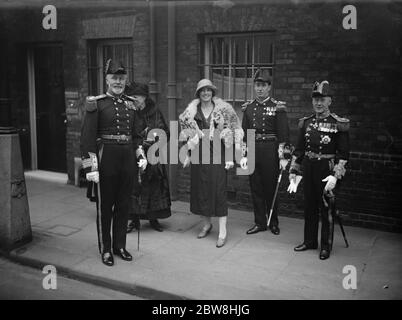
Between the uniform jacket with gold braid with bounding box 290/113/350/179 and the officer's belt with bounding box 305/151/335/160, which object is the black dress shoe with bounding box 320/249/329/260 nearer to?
the uniform jacket with gold braid with bounding box 290/113/350/179

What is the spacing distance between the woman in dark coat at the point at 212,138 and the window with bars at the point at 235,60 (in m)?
1.51

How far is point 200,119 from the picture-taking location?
610 centimetres

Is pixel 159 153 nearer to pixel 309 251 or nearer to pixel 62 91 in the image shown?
pixel 309 251

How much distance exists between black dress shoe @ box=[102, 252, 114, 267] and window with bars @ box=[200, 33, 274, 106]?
3.33m

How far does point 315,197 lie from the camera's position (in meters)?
5.71

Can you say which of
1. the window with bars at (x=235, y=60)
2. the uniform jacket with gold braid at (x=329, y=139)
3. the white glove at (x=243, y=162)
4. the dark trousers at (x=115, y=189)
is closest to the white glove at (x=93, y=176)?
the dark trousers at (x=115, y=189)

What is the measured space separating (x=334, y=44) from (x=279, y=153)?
1.68 m

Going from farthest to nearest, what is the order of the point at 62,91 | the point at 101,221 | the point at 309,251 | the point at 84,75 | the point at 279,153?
1. the point at 62,91
2. the point at 84,75
3. the point at 279,153
4. the point at 309,251
5. the point at 101,221

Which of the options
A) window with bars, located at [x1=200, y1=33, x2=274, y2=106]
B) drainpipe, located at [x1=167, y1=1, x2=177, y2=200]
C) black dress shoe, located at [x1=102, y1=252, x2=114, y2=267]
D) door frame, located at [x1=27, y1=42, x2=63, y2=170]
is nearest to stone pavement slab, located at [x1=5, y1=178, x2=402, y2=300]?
black dress shoe, located at [x1=102, y1=252, x2=114, y2=267]

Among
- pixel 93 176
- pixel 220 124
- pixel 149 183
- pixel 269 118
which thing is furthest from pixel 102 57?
pixel 93 176

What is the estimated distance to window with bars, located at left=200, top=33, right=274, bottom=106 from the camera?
732 centimetres

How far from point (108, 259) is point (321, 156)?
2678mm

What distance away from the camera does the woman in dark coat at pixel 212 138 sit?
6082 millimetres

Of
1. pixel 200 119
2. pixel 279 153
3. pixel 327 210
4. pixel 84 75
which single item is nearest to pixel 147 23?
pixel 84 75
